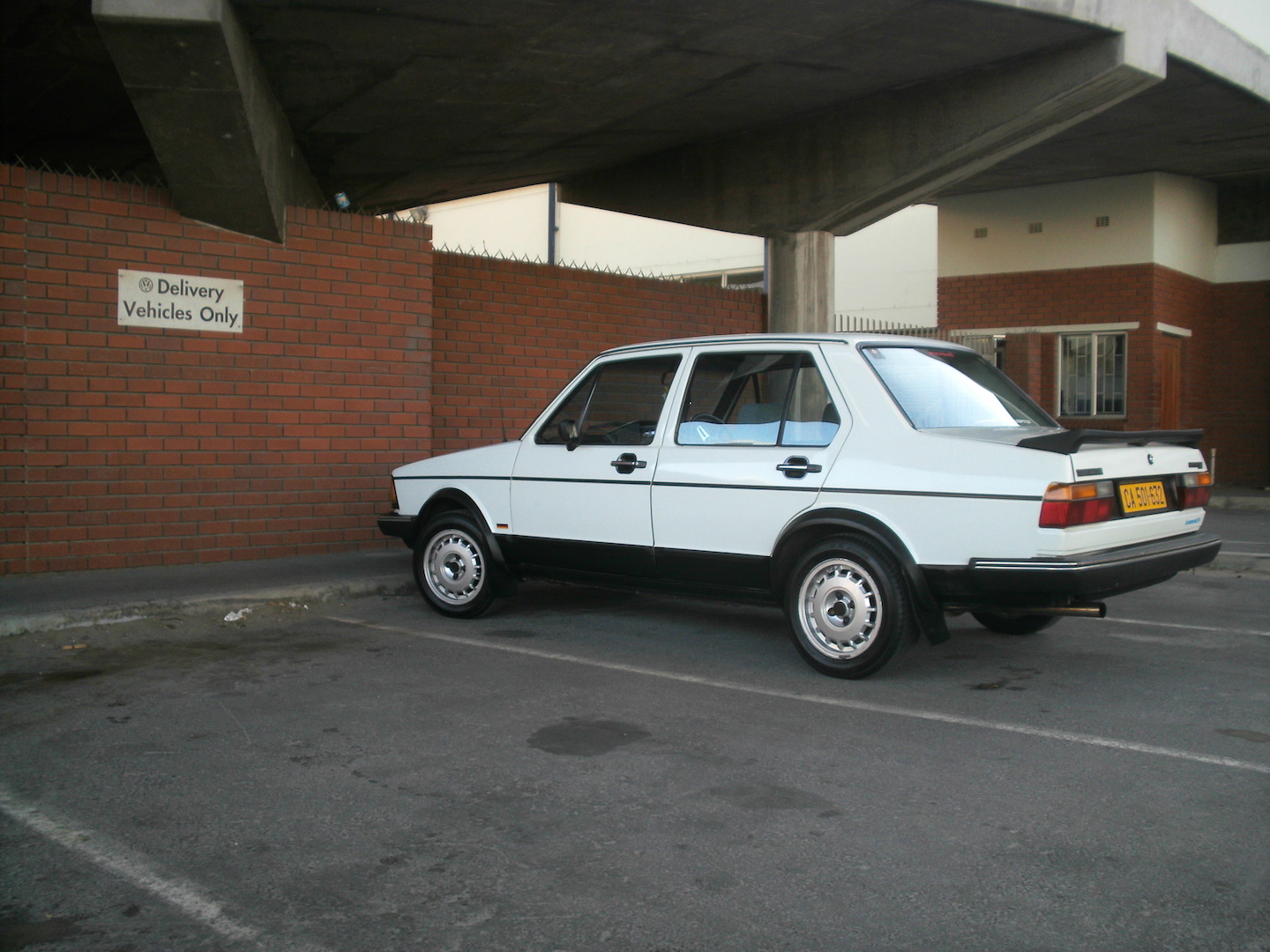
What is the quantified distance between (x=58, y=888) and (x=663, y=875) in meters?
1.67

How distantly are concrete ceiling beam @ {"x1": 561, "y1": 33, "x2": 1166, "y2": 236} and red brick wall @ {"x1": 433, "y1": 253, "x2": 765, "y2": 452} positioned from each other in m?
1.99

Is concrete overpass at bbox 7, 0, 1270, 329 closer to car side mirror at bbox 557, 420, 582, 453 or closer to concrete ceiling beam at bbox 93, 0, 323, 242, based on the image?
concrete ceiling beam at bbox 93, 0, 323, 242

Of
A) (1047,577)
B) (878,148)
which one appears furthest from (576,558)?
(878,148)

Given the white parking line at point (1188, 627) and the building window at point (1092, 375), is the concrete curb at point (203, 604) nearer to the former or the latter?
the white parking line at point (1188, 627)

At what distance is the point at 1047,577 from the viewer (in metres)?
4.98

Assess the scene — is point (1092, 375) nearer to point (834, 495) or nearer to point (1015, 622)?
point (1015, 622)

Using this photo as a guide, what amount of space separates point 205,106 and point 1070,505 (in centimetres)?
622

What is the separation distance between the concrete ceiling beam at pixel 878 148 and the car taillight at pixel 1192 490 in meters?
5.92

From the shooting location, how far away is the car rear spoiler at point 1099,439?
197 inches

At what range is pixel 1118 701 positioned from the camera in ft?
16.9

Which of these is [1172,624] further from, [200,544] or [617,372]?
[200,544]

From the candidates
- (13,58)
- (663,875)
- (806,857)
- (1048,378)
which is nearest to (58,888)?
(663,875)

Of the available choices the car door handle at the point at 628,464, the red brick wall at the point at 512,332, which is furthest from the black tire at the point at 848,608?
the red brick wall at the point at 512,332

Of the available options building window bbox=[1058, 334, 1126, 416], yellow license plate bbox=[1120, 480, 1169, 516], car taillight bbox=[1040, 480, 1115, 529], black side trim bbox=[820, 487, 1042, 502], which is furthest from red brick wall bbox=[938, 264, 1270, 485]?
black side trim bbox=[820, 487, 1042, 502]
